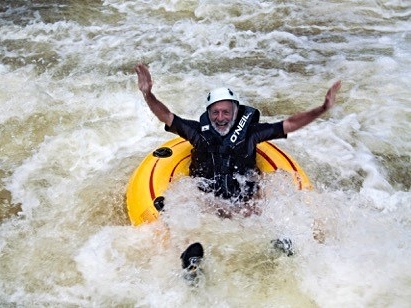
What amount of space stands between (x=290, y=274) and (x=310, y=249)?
257 millimetres

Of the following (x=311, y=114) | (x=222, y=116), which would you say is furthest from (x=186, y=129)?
(x=311, y=114)

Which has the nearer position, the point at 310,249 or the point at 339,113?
the point at 310,249

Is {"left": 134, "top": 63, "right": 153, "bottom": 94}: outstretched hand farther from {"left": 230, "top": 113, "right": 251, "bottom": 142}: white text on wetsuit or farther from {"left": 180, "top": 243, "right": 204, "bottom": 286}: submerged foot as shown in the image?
{"left": 180, "top": 243, "right": 204, "bottom": 286}: submerged foot

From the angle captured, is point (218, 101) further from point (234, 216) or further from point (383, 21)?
point (383, 21)

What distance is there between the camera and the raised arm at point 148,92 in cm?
410

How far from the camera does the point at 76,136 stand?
6.08m

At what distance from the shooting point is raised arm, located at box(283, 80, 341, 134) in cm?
397

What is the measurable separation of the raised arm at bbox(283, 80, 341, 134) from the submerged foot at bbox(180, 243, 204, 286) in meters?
1.25

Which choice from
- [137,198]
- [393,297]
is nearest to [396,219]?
[393,297]

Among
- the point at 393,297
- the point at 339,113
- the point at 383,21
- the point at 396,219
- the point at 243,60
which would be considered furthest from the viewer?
the point at 383,21

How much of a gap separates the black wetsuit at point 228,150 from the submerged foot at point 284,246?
0.47 metres

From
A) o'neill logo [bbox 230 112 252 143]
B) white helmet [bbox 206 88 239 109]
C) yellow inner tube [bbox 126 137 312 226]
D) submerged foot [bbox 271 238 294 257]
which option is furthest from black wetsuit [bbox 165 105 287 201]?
submerged foot [bbox 271 238 294 257]

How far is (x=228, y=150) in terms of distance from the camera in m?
4.23

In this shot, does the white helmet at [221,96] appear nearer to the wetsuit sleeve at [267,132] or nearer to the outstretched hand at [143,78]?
the wetsuit sleeve at [267,132]
